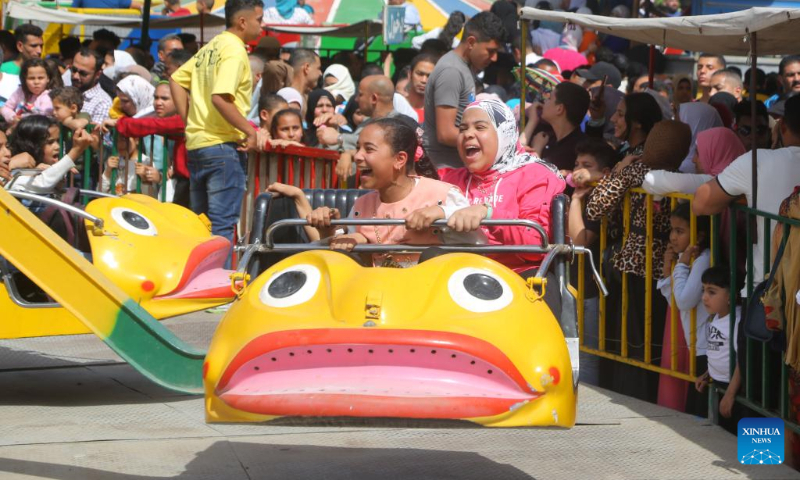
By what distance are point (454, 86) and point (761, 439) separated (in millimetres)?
3239

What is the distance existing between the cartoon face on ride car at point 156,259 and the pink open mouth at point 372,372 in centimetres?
272

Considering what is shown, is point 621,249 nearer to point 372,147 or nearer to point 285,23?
point 372,147

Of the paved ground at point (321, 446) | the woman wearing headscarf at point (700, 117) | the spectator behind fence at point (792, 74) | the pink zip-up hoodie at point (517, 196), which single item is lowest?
the paved ground at point (321, 446)

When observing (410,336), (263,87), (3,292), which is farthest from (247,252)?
(263,87)

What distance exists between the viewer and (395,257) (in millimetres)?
5316

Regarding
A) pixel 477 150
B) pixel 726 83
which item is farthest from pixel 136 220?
pixel 726 83

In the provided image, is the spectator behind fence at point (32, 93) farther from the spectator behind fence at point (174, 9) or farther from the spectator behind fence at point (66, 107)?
the spectator behind fence at point (174, 9)

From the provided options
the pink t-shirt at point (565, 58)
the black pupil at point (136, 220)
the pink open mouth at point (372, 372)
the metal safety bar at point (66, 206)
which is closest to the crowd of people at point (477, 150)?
the black pupil at point (136, 220)

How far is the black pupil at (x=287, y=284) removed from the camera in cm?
446

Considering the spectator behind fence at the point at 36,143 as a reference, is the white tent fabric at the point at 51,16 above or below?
above

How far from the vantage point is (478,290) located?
14.5ft

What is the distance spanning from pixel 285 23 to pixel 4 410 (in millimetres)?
11138

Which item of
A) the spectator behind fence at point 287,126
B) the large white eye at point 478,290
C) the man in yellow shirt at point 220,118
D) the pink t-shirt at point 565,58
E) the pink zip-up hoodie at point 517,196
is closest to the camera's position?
the large white eye at point 478,290

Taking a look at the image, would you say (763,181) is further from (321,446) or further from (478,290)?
(321,446)
